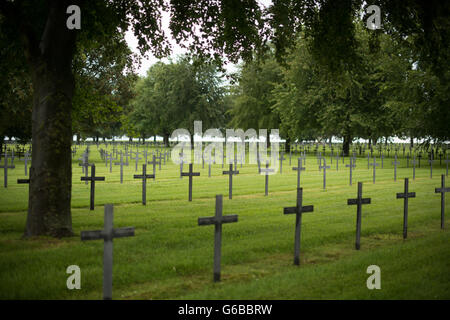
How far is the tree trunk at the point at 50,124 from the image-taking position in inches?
329

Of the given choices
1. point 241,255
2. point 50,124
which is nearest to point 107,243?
point 241,255

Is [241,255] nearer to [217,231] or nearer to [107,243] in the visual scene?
[217,231]

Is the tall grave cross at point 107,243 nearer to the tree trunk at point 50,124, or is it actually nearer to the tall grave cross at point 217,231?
the tall grave cross at point 217,231

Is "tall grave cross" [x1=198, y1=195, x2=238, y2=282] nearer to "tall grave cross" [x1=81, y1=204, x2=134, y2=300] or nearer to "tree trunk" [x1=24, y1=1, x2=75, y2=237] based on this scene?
"tall grave cross" [x1=81, y1=204, x2=134, y2=300]

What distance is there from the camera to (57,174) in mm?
8477

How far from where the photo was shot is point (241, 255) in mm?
7566

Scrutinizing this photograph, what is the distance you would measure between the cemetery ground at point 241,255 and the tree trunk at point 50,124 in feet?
1.73

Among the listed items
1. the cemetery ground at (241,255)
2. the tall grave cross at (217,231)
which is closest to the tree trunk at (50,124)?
the cemetery ground at (241,255)

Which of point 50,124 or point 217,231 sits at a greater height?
point 50,124

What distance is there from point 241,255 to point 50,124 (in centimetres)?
450

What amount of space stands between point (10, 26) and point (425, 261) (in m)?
9.40

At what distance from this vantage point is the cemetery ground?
571cm

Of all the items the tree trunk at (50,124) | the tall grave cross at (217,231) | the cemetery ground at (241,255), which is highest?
the tree trunk at (50,124)

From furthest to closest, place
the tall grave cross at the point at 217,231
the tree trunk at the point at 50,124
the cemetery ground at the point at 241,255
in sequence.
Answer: the tree trunk at the point at 50,124, the tall grave cross at the point at 217,231, the cemetery ground at the point at 241,255
